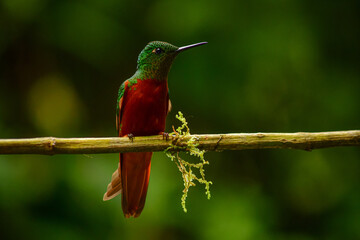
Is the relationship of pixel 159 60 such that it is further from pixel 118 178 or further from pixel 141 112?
pixel 118 178

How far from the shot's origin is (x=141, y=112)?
2.46 m

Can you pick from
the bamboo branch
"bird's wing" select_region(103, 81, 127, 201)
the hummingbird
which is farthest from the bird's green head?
the bamboo branch

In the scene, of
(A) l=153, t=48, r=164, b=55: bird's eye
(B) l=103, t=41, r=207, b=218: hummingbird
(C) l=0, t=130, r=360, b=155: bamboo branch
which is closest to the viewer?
(C) l=0, t=130, r=360, b=155: bamboo branch

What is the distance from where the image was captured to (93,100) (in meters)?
4.02

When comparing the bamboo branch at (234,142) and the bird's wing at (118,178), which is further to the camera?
the bird's wing at (118,178)

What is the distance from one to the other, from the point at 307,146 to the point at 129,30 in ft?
8.17

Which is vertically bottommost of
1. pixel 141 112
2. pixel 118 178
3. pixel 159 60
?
pixel 118 178

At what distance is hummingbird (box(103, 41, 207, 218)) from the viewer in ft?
8.05

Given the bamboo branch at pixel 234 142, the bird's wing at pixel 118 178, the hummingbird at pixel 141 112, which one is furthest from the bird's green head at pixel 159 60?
the bamboo branch at pixel 234 142

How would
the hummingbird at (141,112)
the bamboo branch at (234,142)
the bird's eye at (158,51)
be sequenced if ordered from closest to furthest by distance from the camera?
1. the bamboo branch at (234,142)
2. the hummingbird at (141,112)
3. the bird's eye at (158,51)

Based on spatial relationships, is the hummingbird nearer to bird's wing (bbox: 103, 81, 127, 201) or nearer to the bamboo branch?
bird's wing (bbox: 103, 81, 127, 201)

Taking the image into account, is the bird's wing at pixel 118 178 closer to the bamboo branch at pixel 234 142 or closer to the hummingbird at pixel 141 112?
the hummingbird at pixel 141 112

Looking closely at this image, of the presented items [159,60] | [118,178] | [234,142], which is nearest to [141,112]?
[159,60]

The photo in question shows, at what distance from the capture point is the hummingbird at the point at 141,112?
245 centimetres
